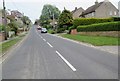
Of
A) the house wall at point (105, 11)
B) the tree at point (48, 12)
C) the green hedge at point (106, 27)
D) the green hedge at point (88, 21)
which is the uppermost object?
the tree at point (48, 12)

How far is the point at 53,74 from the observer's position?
934 centimetres

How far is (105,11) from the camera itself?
83.7 metres

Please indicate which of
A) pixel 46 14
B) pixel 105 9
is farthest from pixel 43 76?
pixel 46 14

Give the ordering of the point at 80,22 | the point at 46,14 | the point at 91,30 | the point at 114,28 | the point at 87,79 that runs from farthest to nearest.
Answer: the point at 46,14, the point at 80,22, the point at 91,30, the point at 114,28, the point at 87,79

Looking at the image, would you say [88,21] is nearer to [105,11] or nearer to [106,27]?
[106,27]

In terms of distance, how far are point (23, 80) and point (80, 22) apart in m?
46.8

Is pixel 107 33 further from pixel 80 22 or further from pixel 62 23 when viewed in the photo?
pixel 62 23

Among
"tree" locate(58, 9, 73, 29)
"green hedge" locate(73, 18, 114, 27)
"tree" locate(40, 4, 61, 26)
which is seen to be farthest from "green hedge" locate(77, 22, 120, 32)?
"tree" locate(40, 4, 61, 26)

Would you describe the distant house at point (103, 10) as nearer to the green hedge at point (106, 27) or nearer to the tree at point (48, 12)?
the green hedge at point (106, 27)

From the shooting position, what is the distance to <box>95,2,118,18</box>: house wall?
82.1m

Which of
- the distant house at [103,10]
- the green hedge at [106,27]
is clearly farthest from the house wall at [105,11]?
the green hedge at [106,27]

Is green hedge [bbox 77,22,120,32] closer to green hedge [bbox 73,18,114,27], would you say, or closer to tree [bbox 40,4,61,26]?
green hedge [bbox 73,18,114,27]

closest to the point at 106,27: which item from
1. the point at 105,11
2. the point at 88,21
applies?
the point at 88,21

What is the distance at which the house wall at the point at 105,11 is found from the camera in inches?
3233
